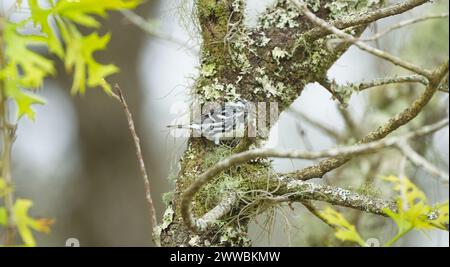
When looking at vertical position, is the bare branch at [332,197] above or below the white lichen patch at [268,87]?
below

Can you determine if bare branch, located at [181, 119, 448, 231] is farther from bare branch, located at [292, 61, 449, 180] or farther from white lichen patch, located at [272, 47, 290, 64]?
white lichen patch, located at [272, 47, 290, 64]

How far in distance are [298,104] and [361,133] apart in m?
0.28

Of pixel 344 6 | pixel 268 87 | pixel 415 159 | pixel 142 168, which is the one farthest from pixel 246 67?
pixel 415 159

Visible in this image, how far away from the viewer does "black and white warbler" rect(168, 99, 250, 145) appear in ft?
4.63

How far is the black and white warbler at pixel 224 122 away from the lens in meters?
1.41

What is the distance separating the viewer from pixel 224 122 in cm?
141

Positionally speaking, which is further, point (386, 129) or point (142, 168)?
point (386, 129)

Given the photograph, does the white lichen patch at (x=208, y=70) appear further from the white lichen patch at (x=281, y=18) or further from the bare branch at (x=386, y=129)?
the bare branch at (x=386, y=129)

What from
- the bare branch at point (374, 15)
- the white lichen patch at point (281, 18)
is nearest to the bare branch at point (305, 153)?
the bare branch at point (374, 15)

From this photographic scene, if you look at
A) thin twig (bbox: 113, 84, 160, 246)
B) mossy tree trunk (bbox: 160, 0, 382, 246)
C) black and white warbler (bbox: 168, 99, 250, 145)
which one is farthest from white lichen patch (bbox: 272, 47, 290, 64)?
thin twig (bbox: 113, 84, 160, 246)

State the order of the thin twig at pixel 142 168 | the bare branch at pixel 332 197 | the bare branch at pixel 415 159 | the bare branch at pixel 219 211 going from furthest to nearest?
1. the bare branch at pixel 332 197
2. the bare branch at pixel 219 211
3. the thin twig at pixel 142 168
4. the bare branch at pixel 415 159

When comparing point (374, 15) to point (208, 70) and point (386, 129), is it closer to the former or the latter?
point (386, 129)

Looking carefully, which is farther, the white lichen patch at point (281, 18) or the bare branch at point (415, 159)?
the white lichen patch at point (281, 18)
